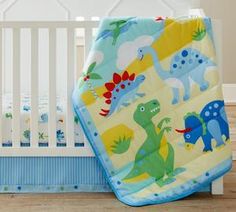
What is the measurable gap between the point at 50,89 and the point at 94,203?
0.45 meters

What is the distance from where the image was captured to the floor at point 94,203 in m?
1.79

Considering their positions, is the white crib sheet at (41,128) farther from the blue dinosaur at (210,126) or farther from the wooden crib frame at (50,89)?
the blue dinosaur at (210,126)

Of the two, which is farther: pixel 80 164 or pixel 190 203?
pixel 80 164

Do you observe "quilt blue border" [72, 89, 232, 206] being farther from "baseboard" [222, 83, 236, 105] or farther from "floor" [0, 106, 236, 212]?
"baseboard" [222, 83, 236, 105]

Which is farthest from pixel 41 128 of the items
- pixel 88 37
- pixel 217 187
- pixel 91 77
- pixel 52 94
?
pixel 217 187

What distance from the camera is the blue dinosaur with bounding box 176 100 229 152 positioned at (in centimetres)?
188

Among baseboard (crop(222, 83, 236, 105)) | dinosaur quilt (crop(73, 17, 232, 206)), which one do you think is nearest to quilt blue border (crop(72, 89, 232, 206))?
dinosaur quilt (crop(73, 17, 232, 206))

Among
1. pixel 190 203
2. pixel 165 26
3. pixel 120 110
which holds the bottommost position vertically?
pixel 190 203

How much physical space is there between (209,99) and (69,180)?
61cm

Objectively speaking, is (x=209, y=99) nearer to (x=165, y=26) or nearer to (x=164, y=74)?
(x=164, y=74)

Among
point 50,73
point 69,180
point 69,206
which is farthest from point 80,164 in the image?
point 50,73

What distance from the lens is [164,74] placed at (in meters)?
1.91

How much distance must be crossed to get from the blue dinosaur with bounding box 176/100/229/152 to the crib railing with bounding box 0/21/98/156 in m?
0.39

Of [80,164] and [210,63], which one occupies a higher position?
[210,63]
